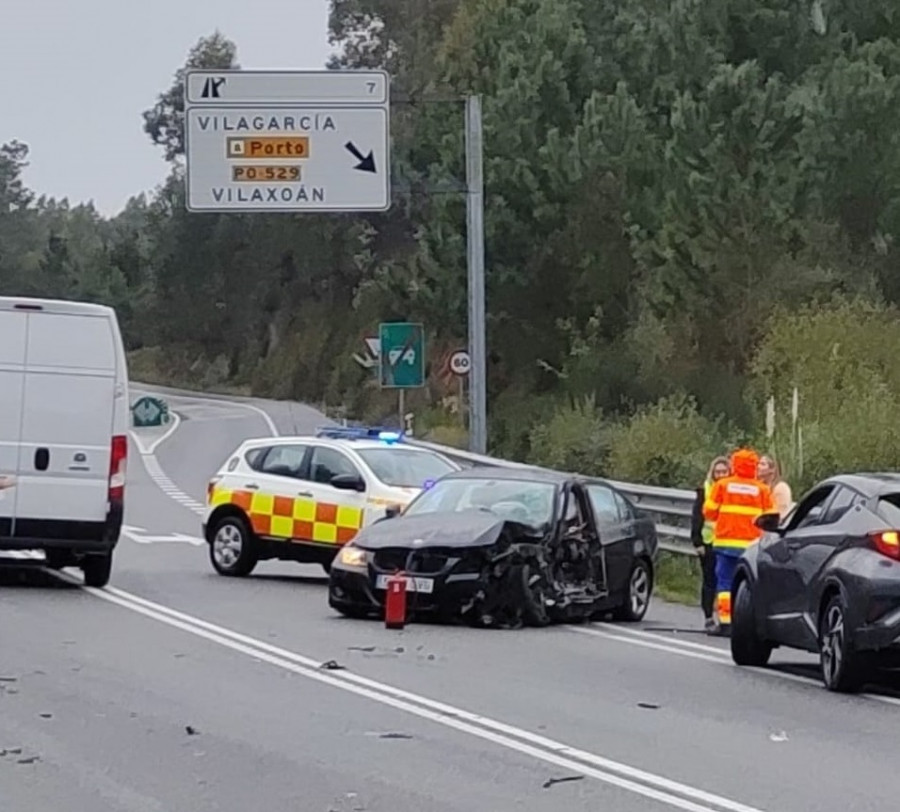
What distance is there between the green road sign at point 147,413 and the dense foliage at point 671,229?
13739 millimetres

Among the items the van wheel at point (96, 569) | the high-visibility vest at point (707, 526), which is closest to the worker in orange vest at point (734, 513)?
the high-visibility vest at point (707, 526)

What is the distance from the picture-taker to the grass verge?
22.9m

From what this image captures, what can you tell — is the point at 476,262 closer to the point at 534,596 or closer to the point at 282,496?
the point at 282,496

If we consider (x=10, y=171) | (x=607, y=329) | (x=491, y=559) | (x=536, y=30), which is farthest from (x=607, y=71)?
(x=10, y=171)

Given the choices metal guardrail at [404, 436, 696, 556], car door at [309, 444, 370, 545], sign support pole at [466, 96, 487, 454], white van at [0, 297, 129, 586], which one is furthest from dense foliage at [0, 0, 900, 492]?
white van at [0, 297, 129, 586]

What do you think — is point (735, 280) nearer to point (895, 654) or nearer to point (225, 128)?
point (225, 128)

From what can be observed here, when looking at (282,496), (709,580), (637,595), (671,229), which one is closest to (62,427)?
(282,496)

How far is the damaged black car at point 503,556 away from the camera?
17.7m

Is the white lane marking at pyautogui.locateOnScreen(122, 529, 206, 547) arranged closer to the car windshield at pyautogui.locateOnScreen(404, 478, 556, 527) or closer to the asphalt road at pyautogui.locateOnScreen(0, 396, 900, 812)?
the asphalt road at pyautogui.locateOnScreen(0, 396, 900, 812)

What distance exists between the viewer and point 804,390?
31.9 meters

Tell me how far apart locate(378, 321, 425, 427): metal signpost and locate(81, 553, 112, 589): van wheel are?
1851 cm

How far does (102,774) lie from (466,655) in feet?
18.8

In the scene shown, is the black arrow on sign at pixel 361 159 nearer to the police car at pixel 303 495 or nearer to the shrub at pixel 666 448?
the shrub at pixel 666 448

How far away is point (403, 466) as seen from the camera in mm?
23125
